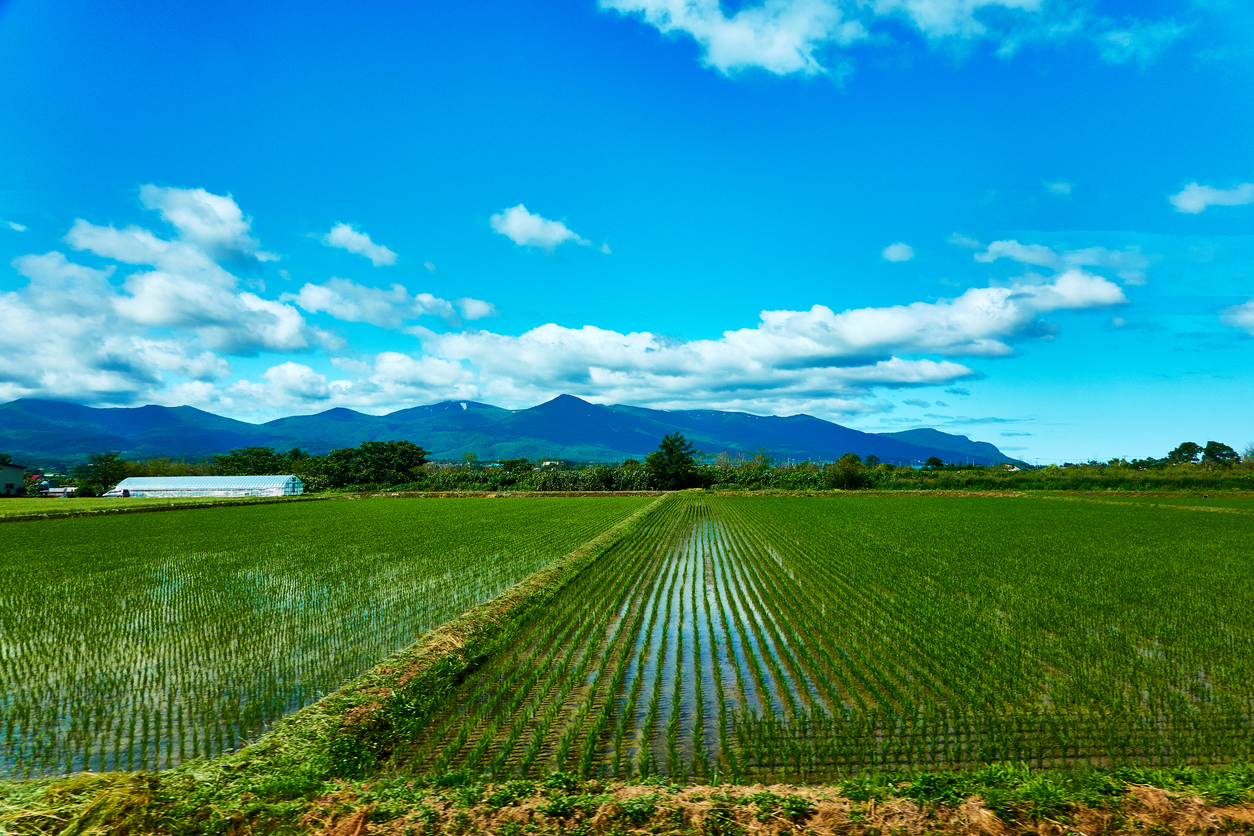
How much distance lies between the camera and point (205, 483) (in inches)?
2105

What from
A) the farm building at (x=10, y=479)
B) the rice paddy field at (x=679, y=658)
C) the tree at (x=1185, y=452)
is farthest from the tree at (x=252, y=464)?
the tree at (x=1185, y=452)

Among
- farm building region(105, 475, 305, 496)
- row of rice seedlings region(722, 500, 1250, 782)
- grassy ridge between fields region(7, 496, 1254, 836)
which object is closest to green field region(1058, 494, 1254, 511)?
row of rice seedlings region(722, 500, 1250, 782)

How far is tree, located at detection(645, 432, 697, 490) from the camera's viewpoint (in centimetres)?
5303

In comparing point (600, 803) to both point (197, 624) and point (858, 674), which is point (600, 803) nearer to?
point (858, 674)

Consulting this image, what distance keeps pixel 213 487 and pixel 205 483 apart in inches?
79.8

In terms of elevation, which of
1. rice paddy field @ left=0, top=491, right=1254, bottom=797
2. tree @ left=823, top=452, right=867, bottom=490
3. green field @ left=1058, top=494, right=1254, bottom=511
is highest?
tree @ left=823, top=452, right=867, bottom=490

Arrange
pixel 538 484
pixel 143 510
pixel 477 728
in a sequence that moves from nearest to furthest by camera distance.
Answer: pixel 477 728
pixel 143 510
pixel 538 484

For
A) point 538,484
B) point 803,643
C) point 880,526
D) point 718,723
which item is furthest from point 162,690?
point 538,484

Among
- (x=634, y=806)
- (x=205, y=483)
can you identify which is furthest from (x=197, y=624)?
(x=205, y=483)

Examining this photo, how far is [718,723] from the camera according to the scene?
4.80 metres

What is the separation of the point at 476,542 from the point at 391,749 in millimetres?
12962

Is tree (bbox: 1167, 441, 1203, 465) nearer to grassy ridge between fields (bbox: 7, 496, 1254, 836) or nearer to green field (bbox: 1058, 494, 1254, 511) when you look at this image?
green field (bbox: 1058, 494, 1254, 511)

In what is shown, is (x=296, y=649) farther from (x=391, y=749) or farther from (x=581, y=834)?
(x=581, y=834)

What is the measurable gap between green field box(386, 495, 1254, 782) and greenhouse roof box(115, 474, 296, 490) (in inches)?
2077
